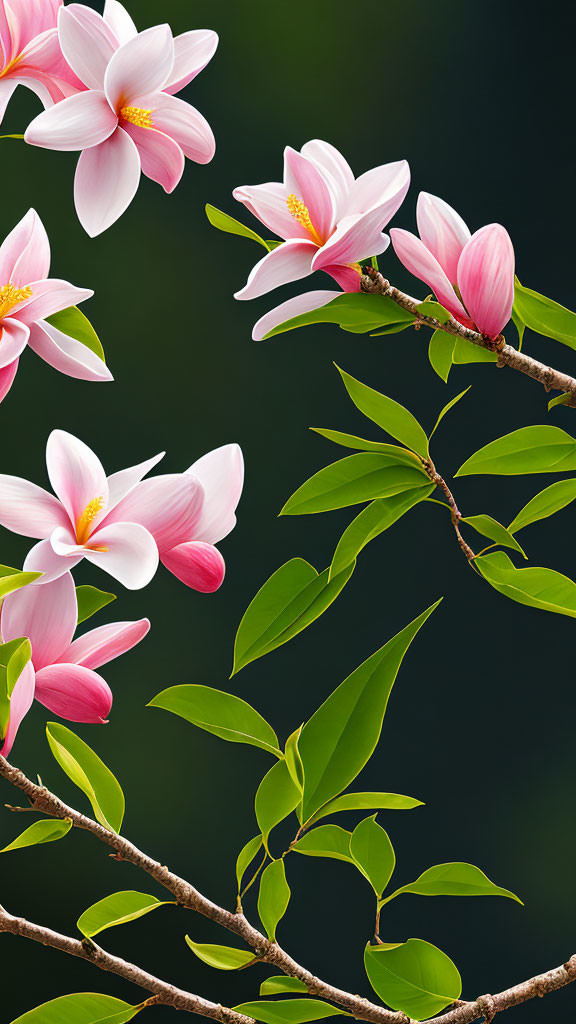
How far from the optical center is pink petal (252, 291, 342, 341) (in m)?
0.30

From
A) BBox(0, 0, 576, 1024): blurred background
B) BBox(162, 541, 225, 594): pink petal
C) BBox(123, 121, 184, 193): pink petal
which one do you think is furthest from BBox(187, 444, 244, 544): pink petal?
BBox(0, 0, 576, 1024): blurred background

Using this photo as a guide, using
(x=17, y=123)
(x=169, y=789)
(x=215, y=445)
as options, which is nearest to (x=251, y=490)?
(x=215, y=445)

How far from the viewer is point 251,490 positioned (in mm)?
673

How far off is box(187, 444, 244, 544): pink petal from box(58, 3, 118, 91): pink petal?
0.43ft

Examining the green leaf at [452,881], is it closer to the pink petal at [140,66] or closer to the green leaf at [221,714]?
the green leaf at [221,714]

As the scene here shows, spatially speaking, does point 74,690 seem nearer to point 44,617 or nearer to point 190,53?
point 44,617

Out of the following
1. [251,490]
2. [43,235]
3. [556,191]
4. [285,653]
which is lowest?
[285,653]

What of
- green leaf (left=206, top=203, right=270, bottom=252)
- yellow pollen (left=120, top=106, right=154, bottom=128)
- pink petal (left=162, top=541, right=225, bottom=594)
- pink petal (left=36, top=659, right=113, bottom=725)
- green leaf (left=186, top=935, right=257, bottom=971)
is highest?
yellow pollen (left=120, top=106, right=154, bottom=128)

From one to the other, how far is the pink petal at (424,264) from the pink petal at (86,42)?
0.37 ft

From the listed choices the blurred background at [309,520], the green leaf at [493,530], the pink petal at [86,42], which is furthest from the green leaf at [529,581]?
the blurred background at [309,520]

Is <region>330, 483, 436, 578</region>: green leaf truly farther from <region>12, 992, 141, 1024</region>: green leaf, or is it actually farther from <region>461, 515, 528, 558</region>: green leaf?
<region>12, 992, 141, 1024</region>: green leaf

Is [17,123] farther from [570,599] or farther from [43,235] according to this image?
[570,599]

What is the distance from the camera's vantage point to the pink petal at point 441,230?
31 cm

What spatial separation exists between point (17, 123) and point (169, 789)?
1.81 feet
